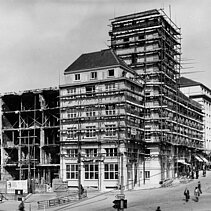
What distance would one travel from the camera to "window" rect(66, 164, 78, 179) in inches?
2911

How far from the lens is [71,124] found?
75438 millimetres

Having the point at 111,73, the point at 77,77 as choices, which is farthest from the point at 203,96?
the point at 77,77

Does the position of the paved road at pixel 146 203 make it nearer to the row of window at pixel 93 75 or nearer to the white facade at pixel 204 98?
the row of window at pixel 93 75

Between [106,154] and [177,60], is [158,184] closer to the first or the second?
[106,154]

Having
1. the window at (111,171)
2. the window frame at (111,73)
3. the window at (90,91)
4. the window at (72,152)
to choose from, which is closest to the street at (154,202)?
the window at (111,171)

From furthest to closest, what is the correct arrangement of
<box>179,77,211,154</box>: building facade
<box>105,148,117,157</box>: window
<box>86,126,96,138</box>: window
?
<box>179,77,211,154</box>: building facade → <box>86,126,96,138</box>: window → <box>105,148,117,157</box>: window

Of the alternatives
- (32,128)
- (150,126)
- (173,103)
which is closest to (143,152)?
(150,126)

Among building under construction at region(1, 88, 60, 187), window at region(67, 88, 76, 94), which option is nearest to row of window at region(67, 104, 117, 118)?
window at region(67, 88, 76, 94)

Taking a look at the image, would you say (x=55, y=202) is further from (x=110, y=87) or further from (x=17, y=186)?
(x=110, y=87)

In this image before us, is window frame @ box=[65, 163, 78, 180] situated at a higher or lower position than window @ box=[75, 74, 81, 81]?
lower

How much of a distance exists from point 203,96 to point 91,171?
47.6m

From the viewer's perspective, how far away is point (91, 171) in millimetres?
72625

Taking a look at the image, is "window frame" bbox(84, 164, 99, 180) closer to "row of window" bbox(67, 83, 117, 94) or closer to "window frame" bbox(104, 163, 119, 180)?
"window frame" bbox(104, 163, 119, 180)

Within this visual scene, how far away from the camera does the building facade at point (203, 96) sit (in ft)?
358
